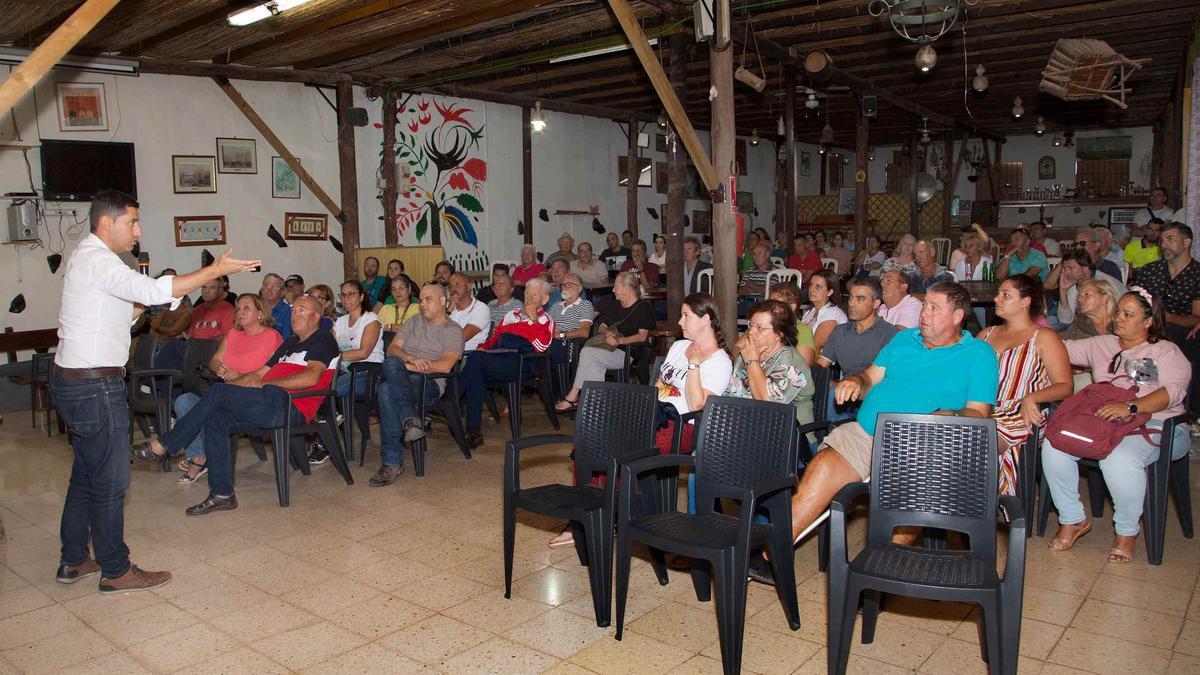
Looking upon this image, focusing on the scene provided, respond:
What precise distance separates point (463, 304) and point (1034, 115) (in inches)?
531

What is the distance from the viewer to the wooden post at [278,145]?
948 centimetres

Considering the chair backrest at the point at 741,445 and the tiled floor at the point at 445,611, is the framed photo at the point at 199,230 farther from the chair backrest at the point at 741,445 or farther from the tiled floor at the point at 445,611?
the chair backrest at the point at 741,445

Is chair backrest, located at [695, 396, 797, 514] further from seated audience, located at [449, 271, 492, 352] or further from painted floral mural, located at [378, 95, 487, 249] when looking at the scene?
painted floral mural, located at [378, 95, 487, 249]

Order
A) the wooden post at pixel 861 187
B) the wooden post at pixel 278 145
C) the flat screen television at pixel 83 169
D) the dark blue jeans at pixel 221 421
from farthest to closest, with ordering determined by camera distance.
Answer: the wooden post at pixel 861 187
the wooden post at pixel 278 145
the flat screen television at pixel 83 169
the dark blue jeans at pixel 221 421

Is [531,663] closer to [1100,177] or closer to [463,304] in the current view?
[463,304]

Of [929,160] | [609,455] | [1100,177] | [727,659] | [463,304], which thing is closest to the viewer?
[727,659]

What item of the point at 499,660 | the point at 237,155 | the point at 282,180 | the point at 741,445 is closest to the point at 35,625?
the point at 499,660

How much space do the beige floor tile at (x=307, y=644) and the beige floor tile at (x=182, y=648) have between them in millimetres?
136

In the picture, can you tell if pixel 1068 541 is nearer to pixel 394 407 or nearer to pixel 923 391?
pixel 923 391

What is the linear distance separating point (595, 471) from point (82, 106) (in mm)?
7359

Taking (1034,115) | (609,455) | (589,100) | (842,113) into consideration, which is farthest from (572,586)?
(1034,115)

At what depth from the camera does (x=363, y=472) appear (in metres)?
5.52

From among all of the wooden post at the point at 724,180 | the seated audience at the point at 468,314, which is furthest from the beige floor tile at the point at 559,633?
the wooden post at the point at 724,180

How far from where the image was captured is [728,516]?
317 centimetres
